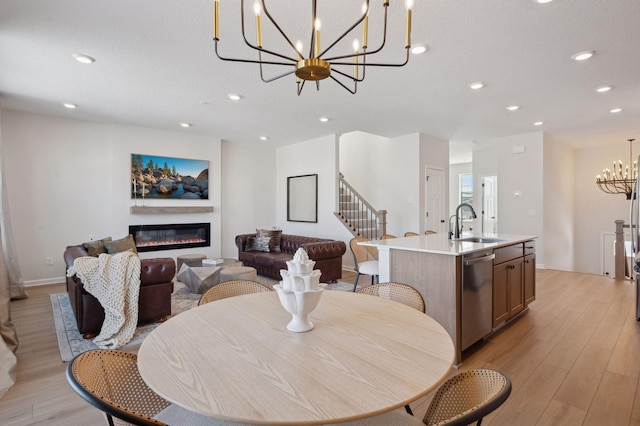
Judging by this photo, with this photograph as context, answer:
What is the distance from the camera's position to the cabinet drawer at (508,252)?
3048mm

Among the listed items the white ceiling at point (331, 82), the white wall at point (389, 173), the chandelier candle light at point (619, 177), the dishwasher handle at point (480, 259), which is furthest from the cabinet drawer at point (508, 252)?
the chandelier candle light at point (619, 177)

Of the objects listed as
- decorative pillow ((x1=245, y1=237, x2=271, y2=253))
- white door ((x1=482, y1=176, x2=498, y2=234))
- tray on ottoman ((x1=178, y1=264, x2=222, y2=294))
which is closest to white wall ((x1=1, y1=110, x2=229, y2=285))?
decorative pillow ((x1=245, y1=237, x2=271, y2=253))

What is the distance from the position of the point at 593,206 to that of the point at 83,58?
32.3 ft

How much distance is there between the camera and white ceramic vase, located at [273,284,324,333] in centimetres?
127

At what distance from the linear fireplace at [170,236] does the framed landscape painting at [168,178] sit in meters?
0.57

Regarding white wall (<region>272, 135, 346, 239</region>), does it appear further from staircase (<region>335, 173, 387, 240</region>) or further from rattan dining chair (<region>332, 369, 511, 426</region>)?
rattan dining chair (<region>332, 369, 511, 426</region>)

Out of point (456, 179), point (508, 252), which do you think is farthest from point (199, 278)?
point (456, 179)

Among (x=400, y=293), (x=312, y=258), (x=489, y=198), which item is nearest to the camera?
(x=400, y=293)

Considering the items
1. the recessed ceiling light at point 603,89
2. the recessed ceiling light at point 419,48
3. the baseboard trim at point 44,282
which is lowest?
the baseboard trim at point 44,282

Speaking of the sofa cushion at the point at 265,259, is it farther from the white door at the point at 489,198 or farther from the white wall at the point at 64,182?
the white door at the point at 489,198

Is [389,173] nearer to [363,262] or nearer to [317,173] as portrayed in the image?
[317,173]

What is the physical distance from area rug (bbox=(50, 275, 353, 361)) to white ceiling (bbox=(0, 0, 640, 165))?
8.64 feet

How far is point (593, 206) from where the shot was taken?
25.2 feet

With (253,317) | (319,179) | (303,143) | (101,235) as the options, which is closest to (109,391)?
(253,317)
